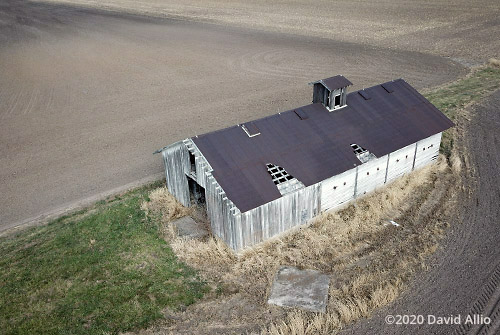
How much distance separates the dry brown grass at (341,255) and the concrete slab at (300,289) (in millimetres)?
358

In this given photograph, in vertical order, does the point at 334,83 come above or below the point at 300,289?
above

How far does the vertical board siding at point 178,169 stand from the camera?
26188 mm

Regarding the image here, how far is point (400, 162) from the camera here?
29984 mm

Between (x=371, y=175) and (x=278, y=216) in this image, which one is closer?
(x=278, y=216)

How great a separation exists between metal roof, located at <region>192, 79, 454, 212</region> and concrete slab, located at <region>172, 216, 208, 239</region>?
15.4ft

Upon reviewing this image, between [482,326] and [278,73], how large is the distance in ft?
143

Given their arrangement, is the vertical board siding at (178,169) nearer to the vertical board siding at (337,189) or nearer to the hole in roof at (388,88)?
the vertical board siding at (337,189)

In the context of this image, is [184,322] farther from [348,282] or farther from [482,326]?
[482,326]

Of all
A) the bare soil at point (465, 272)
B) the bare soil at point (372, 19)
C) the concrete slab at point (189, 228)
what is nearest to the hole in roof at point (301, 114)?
the concrete slab at point (189, 228)

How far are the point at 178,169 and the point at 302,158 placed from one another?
7.94 m

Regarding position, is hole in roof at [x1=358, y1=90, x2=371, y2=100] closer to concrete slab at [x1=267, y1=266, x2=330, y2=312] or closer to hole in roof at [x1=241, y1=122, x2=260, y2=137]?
hole in roof at [x1=241, y1=122, x2=260, y2=137]

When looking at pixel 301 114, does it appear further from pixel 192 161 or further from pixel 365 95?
pixel 192 161

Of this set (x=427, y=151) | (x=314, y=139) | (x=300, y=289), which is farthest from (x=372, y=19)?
(x=300, y=289)

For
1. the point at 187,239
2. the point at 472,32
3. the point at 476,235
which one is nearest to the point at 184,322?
the point at 187,239
